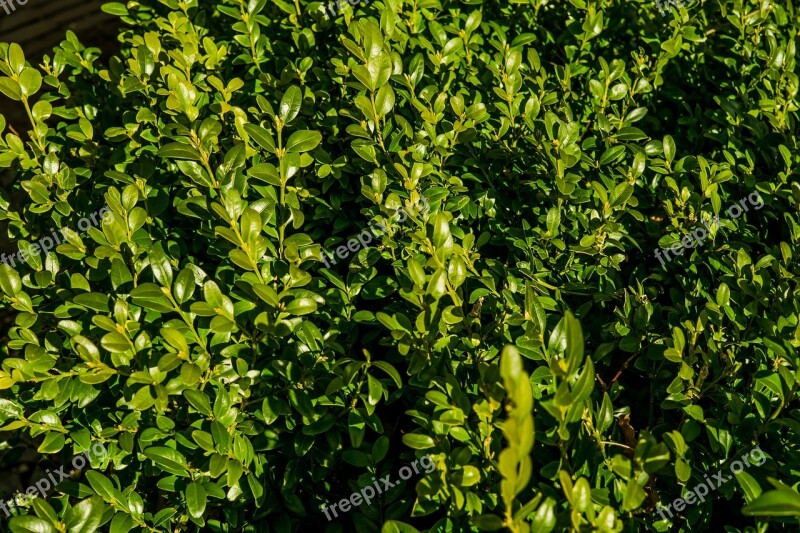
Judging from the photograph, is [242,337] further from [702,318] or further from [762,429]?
[762,429]

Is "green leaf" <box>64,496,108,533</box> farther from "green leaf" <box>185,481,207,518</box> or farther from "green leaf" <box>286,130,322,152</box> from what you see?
"green leaf" <box>286,130,322,152</box>

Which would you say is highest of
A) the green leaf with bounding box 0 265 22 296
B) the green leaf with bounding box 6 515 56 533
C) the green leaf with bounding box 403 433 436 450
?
the green leaf with bounding box 0 265 22 296

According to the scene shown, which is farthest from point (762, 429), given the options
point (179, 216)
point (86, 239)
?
point (86, 239)

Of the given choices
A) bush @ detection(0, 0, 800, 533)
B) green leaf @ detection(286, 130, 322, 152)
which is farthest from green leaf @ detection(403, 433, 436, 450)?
green leaf @ detection(286, 130, 322, 152)

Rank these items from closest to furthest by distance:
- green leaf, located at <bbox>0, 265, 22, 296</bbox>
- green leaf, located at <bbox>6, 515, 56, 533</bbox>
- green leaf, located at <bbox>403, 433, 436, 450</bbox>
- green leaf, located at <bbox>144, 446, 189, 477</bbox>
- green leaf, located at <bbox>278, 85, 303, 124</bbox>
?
green leaf, located at <bbox>6, 515, 56, 533</bbox> → green leaf, located at <bbox>403, 433, 436, 450</bbox> → green leaf, located at <bbox>144, 446, 189, 477</bbox> → green leaf, located at <bbox>0, 265, 22, 296</bbox> → green leaf, located at <bbox>278, 85, 303, 124</bbox>

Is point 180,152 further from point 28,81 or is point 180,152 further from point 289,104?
point 28,81

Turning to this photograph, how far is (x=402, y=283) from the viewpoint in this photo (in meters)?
1.72

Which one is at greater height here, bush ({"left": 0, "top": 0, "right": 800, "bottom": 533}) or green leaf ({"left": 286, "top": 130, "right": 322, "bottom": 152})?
green leaf ({"left": 286, "top": 130, "right": 322, "bottom": 152})

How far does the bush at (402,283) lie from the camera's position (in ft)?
5.08

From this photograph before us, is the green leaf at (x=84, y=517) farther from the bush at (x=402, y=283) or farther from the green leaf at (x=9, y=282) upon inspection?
the green leaf at (x=9, y=282)

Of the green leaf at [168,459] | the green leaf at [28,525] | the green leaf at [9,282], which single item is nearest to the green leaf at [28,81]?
the green leaf at [9,282]

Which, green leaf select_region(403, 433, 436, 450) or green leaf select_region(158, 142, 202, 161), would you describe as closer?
green leaf select_region(403, 433, 436, 450)

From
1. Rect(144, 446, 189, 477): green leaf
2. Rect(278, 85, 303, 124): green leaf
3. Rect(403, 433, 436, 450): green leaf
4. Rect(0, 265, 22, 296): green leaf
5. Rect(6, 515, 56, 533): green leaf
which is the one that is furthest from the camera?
Rect(278, 85, 303, 124): green leaf

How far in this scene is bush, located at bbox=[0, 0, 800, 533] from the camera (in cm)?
155
